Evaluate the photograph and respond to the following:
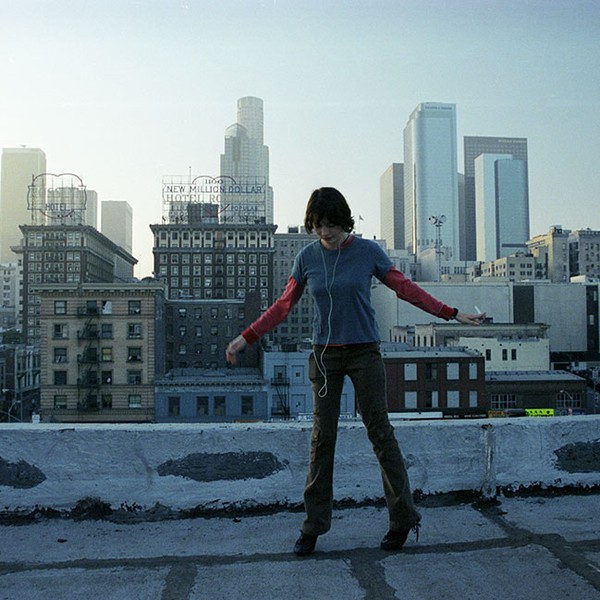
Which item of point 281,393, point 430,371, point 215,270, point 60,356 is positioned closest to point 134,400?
point 60,356

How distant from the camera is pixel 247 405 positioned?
42125mm

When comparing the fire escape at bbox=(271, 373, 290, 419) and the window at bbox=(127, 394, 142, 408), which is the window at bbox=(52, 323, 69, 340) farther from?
the fire escape at bbox=(271, 373, 290, 419)

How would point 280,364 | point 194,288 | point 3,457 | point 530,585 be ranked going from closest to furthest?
point 530,585
point 3,457
point 280,364
point 194,288

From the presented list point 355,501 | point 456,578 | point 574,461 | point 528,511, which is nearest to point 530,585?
point 456,578

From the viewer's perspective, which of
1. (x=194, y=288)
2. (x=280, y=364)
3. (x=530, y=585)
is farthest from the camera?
(x=194, y=288)

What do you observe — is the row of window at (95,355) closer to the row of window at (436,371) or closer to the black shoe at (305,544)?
the row of window at (436,371)

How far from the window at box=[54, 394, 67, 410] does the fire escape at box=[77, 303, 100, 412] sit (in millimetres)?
1005

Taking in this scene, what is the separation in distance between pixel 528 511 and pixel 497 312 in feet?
263

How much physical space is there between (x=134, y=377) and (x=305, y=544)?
44826mm

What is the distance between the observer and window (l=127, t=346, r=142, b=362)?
46.2 meters

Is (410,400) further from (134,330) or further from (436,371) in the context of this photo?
(134,330)

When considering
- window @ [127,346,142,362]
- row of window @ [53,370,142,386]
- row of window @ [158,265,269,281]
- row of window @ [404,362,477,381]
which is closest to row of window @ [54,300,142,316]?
window @ [127,346,142,362]

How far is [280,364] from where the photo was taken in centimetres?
4356

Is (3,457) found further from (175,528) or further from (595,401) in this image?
(595,401)
